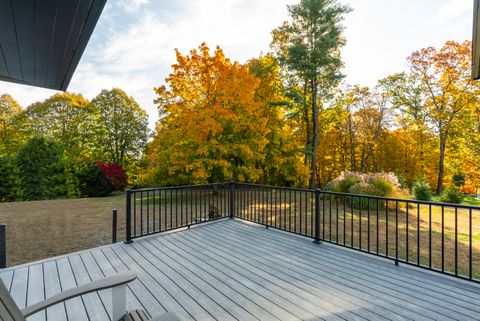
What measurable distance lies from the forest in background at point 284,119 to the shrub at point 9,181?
0.32 ft

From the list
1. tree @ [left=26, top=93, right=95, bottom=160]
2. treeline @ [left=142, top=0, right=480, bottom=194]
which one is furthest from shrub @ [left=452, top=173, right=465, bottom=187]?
tree @ [left=26, top=93, right=95, bottom=160]

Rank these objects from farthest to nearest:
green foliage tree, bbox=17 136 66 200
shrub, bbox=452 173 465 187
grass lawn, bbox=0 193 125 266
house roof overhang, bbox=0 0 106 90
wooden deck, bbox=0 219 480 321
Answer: shrub, bbox=452 173 465 187, green foliage tree, bbox=17 136 66 200, grass lawn, bbox=0 193 125 266, wooden deck, bbox=0 219 480 321, house roof overhang, bbox=0 0 106 90

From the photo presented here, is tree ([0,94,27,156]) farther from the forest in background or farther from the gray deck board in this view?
the gray deck board

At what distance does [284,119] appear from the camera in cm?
1516

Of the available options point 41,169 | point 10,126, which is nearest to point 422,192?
point 41,169

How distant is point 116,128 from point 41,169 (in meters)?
7.00

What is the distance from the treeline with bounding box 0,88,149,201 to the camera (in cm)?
1108

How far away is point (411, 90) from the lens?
54.3 ft

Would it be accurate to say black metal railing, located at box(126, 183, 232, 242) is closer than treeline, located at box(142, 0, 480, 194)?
Yes

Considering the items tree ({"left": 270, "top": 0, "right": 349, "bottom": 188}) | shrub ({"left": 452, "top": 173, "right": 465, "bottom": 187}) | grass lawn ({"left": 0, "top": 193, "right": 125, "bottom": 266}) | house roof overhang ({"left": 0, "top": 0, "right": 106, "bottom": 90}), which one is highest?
tree ({"left": 270, "top": 0, "right": 349, "bottom": 188})

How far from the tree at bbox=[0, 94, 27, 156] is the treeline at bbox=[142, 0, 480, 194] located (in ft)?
35.2

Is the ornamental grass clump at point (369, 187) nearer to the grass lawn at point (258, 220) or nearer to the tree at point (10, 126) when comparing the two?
the grass lawn at point (258, 220)

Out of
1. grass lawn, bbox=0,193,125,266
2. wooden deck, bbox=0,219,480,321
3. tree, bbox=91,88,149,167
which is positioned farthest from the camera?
tree, bbox=91,88,149,167

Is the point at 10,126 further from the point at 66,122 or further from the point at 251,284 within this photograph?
the point at 251,284
